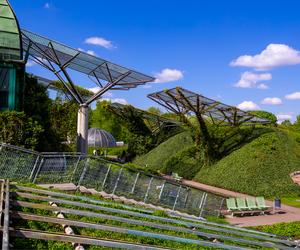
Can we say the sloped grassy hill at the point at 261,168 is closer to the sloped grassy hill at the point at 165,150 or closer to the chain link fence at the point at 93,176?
the sloped grassy hill at the point at 165,150

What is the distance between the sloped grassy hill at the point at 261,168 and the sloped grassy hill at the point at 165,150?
8.45 meters

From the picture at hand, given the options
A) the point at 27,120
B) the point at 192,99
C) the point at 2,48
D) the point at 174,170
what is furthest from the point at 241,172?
the point at 2,48

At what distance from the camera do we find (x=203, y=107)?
1340 inches

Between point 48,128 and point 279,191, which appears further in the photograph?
point 279,191

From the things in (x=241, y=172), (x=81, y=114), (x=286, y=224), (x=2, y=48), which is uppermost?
(x=2, y=48)

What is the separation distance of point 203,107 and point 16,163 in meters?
20.4

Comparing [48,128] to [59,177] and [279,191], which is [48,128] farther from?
[279,191]

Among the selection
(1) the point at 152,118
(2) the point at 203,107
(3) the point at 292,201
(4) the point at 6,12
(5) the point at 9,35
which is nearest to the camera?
(5) the point at 9,35

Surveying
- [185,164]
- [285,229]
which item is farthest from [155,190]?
[185,164]

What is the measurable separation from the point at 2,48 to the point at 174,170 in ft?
70.3

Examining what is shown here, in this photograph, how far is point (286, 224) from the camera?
60.3 feet

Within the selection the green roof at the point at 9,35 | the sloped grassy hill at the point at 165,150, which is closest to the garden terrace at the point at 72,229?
the green roof at the point at 9,35

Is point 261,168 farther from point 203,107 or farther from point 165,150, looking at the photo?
point 165,150

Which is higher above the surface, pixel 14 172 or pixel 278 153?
pixel 278 153
